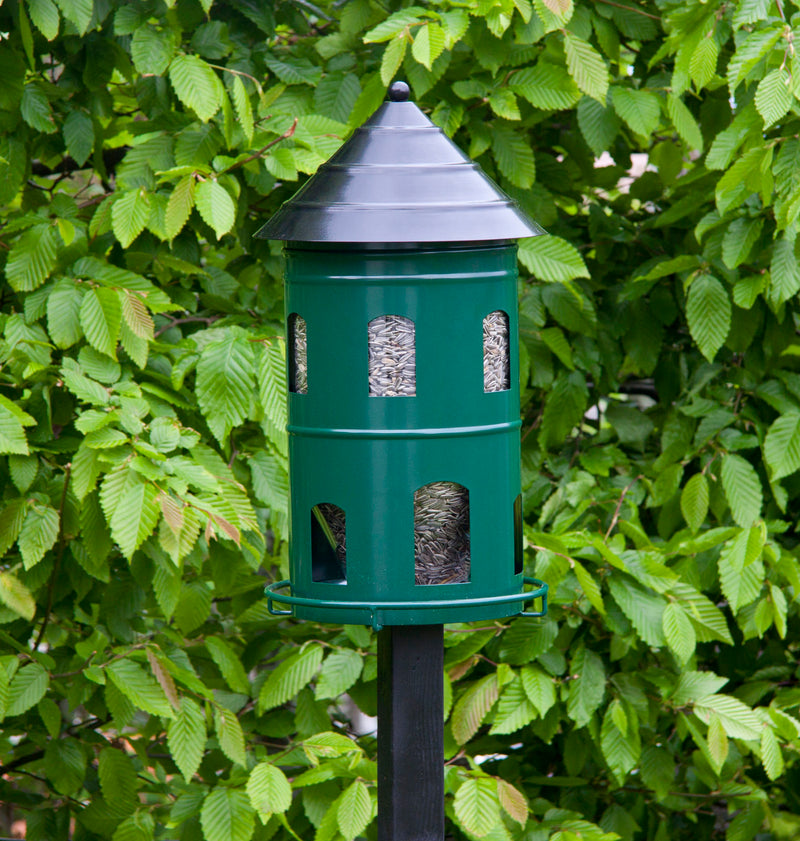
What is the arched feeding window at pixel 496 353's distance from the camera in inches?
76.4

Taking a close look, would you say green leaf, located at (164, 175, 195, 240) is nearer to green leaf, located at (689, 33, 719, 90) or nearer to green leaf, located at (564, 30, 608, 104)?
green leaf, located at (564, 30, 608, 104)

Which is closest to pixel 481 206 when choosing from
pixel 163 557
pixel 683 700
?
pixel 163 557

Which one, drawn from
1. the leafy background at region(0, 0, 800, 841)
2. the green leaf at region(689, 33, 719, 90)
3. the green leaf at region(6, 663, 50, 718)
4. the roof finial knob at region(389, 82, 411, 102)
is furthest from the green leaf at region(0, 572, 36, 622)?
the green leaf at region(689, 33, 719, 90)

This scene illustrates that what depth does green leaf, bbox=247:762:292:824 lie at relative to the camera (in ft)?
8.37

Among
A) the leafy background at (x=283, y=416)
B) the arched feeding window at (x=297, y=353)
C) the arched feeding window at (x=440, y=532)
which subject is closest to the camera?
the arched feeding window at (x=440, y=532)

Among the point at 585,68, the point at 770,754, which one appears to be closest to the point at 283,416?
the point at 585,68

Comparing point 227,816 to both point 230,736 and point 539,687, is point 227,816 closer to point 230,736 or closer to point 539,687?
point 230,736

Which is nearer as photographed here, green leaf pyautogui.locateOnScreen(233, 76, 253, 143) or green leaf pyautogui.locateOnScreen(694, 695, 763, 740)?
green leaf pyautogui.locateOnScreen(233, 76, 253, 143)

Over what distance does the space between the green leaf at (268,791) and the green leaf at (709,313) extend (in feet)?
4.70

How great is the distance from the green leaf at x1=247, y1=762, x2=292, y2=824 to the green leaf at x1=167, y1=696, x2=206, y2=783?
0.45 feet

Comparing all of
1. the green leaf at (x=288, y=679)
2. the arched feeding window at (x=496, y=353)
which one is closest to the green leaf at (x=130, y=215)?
the arched feeding window at (x=496, y=353)

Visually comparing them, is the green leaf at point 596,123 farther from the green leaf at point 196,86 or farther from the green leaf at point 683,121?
the green leaf at point 196,86

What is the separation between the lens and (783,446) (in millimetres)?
3039

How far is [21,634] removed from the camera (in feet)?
9.30
